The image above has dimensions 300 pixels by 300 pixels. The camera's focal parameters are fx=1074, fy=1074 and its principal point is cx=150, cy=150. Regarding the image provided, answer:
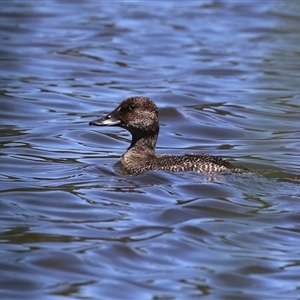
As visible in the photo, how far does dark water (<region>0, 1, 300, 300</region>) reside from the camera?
8.53m

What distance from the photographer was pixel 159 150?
14.1 m

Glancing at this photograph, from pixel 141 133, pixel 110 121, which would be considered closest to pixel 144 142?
pixel 141 133

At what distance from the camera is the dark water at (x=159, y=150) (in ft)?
28.0

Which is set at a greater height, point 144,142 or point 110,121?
point 110,121

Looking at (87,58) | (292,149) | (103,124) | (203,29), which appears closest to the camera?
(103,124)

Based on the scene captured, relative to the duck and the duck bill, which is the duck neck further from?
the duck bill

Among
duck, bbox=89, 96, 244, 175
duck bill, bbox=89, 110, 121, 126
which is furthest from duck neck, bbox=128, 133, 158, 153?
duck bill, bbox=89, 110, 121, 126

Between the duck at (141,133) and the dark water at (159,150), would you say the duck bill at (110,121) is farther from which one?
the dark water at (159,150)

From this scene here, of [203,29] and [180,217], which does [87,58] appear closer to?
[203,29]

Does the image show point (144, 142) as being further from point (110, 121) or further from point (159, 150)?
point (159, 150)

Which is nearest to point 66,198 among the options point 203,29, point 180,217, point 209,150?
point 180,217

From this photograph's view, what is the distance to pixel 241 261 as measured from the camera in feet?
28.4

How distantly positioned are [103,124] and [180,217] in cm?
264

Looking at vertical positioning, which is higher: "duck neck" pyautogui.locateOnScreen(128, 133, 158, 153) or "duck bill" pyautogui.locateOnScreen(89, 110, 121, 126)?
"duck bill" pyautogui.locateOnScreen(89, 110, 121, 126)
